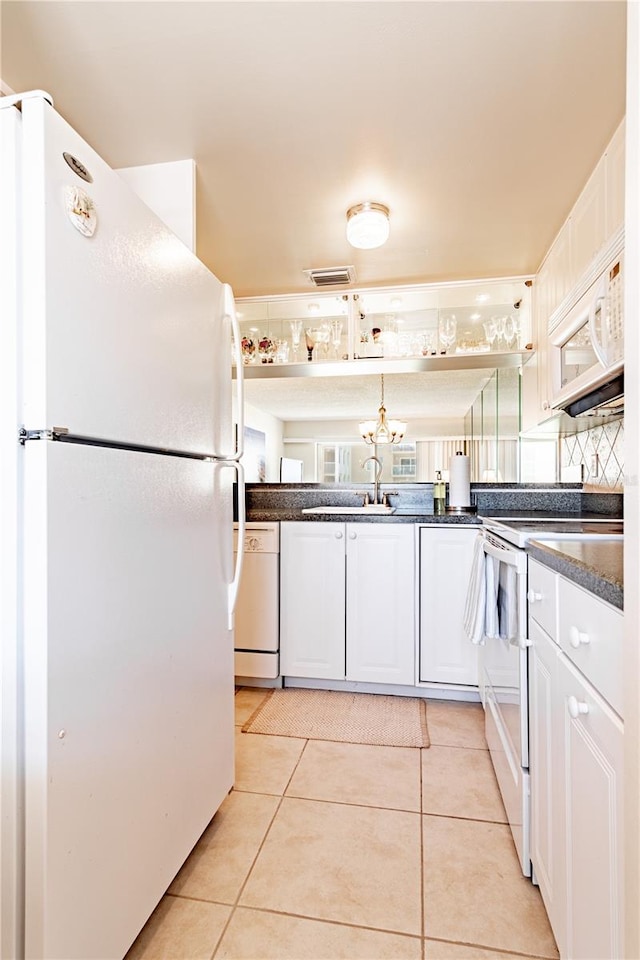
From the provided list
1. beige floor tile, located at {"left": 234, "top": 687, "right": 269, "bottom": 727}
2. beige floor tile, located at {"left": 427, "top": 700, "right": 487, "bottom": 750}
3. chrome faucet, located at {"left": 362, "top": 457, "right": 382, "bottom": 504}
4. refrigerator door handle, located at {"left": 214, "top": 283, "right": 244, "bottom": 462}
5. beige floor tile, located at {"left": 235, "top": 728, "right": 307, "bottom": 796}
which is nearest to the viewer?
refrigerator door handle, located at {"left": 214, "top": 283, "right": 244, "bottom": 462}

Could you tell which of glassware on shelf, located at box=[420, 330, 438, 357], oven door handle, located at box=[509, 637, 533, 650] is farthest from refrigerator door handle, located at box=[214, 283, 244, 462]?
glassware on shelf, located at box=[420, 330, 438, 357]

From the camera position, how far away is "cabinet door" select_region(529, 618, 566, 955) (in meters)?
1.04

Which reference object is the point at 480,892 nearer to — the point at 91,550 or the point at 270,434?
the point at 91,550

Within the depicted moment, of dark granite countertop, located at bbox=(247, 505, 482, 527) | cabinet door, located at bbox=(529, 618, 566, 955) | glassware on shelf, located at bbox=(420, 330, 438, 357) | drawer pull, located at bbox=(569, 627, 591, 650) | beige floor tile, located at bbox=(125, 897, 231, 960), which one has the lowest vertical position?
beige floor tile, located at bbox=(125, 897, 231, 960)

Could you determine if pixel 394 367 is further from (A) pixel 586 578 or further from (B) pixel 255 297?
(A) pixel 586 578

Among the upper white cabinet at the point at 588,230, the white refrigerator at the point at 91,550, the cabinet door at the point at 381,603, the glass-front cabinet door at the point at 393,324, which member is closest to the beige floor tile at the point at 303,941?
the white refrigerator at the point at 91,550

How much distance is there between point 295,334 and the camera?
10.1 ft

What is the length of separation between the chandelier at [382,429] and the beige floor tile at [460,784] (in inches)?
77.5

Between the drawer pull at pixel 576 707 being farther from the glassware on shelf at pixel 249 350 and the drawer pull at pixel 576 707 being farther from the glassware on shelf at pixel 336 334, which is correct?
the glassware on shelf at pixel 249 350

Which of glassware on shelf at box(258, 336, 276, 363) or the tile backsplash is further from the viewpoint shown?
glassware on shelf at box(258, 336, 276, 363)

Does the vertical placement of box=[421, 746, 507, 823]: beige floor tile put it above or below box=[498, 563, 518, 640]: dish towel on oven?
below

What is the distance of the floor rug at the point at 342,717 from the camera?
215cm

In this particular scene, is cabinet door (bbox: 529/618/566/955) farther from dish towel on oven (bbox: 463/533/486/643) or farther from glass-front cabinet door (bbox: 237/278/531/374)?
glass-front cabinet door (bbox: 237/278/531/374)

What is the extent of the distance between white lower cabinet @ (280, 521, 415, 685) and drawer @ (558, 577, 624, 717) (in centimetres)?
150
